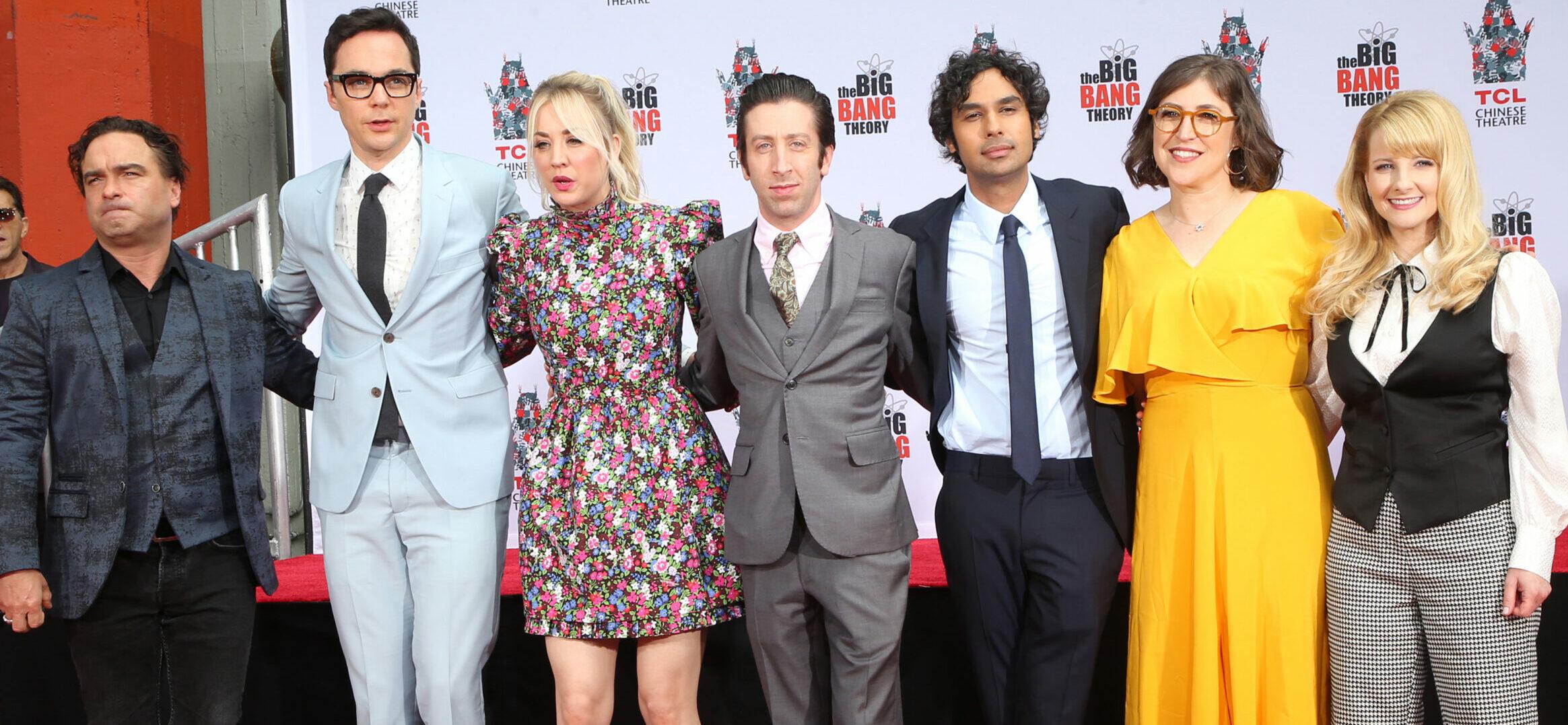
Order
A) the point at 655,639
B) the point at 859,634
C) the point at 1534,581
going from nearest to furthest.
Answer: the point at 1534,581
the point at 859,634
the point at 655,639

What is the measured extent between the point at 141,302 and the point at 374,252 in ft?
1.63

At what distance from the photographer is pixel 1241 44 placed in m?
4.36

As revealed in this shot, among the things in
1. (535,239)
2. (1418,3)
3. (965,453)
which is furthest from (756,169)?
(1418,3)

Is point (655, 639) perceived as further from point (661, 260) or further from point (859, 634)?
point (661, 260)

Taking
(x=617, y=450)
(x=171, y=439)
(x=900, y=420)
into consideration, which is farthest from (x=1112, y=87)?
(x=171, y=439)

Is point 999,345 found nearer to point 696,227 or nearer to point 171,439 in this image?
point 696,227

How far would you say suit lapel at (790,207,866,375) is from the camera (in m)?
2.11

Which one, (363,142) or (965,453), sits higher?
(363,142)

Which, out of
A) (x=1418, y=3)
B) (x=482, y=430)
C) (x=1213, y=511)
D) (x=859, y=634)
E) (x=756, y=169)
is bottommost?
(x=859, y=634)

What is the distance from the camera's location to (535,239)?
7.64 feet

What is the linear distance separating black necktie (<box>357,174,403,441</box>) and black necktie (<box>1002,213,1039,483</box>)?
124 cm

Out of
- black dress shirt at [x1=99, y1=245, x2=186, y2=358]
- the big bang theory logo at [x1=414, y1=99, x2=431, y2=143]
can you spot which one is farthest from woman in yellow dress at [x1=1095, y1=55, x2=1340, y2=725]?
the big bang theory logo at [x1=414, y1=99, x2=431, y2=143]

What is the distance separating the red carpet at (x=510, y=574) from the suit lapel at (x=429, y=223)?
0.85m

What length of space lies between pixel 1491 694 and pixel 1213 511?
545 mm
